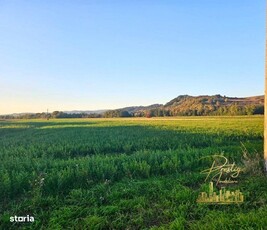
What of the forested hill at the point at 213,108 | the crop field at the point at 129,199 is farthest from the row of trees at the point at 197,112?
the crop field at the point at 129,199

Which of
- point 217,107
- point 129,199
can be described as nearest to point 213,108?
point 217,107

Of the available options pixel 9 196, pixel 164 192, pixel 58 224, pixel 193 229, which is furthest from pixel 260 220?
pixel 9 196

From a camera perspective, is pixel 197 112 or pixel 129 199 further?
pixel 197 112

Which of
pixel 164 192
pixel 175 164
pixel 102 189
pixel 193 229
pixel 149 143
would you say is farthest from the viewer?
pixel 149 143

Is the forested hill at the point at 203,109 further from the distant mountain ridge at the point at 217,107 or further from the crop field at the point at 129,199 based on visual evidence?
the crop field at the point at 129,199

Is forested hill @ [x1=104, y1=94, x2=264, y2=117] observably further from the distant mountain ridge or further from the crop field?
the crop field

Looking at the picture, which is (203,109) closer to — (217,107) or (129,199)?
(217,107)

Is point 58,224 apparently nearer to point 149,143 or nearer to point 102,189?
point 102,189

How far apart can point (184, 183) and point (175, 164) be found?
1916 millimetres

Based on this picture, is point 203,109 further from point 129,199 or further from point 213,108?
point 129,199

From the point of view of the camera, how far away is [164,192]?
7074 millimetres

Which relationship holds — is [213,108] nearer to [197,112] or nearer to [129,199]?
[197,112]

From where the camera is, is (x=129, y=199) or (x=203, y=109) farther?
(x=203, y=109)

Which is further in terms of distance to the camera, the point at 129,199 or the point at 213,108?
the point at 213,108
